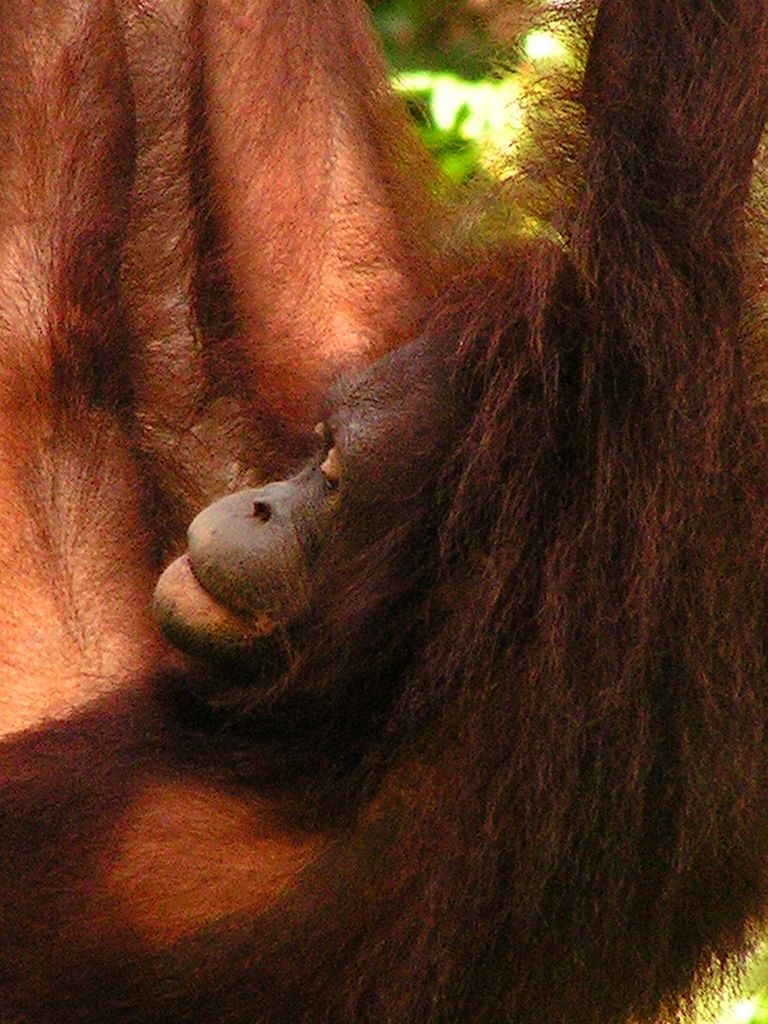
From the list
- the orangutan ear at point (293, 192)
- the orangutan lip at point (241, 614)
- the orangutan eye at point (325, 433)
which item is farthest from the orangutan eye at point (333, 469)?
the orangutan ear at point (293, 192)

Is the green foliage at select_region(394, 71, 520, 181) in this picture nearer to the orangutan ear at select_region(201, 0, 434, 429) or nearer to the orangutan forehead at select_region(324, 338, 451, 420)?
the orangutan ear at select_region(201, 0, 434, 429)

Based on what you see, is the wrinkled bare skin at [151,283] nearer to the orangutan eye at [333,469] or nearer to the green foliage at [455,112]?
the orangutan eye at [333,469]

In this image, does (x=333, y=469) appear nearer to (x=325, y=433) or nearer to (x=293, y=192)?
(x=325, y=433)

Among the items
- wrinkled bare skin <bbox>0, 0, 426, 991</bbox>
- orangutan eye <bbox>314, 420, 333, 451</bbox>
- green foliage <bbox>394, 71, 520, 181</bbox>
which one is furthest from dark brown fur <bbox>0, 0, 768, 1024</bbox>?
green foliage <bbox>394, 71, 520, 181</bbox>

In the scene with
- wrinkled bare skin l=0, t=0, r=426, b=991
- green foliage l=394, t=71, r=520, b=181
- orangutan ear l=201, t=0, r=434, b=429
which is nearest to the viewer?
wrinkled bare skin l=0, t=0, r=426, b=991

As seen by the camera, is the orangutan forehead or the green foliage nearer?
the orangutan forehead

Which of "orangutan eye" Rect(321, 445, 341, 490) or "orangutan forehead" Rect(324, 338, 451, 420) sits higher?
"orangutan forehead" Rect(324, 338, 451, 420)

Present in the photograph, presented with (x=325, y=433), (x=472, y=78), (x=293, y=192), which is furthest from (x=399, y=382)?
(x=472, y=78)
